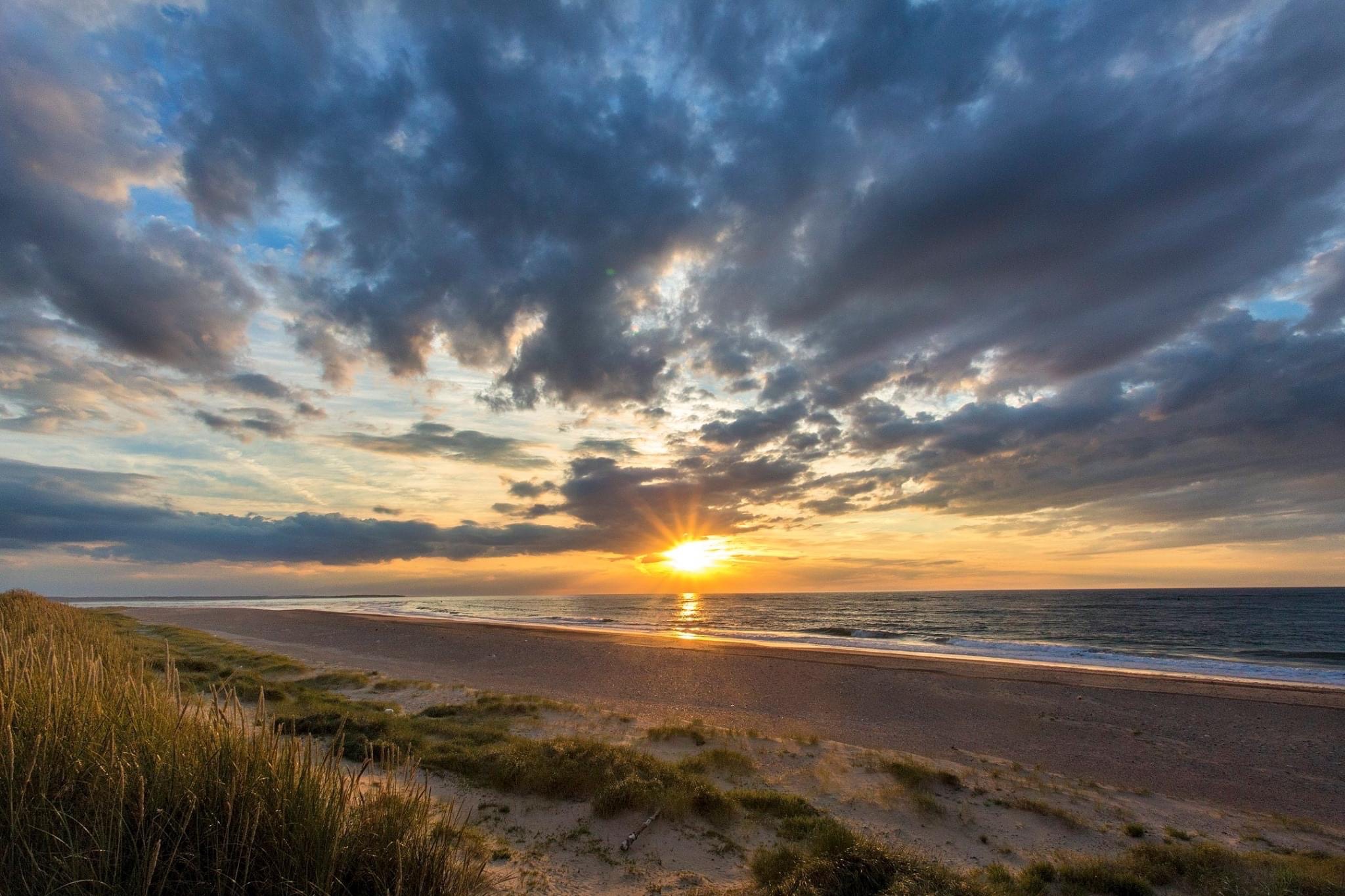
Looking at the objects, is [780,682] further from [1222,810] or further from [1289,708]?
[1289,708]

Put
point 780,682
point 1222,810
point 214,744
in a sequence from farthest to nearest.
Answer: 1. point 780,682
2. point 1222,810
3. point 214,744

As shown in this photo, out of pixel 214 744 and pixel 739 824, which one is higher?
pixel 214 744

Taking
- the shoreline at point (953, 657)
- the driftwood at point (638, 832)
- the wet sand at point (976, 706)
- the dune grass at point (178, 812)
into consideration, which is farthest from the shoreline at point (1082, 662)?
the dune grass at point (178, 812)

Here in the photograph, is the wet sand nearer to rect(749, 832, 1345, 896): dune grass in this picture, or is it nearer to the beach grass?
the beach grass

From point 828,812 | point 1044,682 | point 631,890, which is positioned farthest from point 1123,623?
point 631,890

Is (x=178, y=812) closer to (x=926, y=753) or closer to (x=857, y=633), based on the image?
(x=926, y=753)

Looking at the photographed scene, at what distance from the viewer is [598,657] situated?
2212 centimetres

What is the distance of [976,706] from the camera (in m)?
14.4

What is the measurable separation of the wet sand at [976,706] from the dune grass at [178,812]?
30.0 ft

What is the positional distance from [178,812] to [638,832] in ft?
15.1

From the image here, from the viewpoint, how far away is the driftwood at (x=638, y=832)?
645 centimetres

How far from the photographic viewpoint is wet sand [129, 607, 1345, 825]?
32.7 ft

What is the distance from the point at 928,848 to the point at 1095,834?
7.58 ft

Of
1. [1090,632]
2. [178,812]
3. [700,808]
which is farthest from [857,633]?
[178,812]
